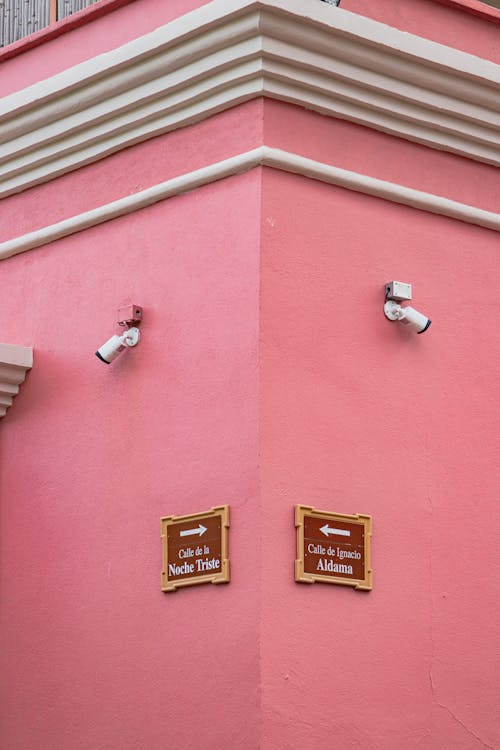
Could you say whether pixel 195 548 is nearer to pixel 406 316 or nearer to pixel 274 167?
pixel 406 316

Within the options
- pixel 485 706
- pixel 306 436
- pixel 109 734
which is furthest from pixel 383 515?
pixel 109 734

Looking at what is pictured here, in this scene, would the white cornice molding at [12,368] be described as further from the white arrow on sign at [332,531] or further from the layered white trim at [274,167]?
the white arrow on sign at [332,531]

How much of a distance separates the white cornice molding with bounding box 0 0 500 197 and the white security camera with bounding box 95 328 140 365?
102cm

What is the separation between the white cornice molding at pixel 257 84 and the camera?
784 centimetres

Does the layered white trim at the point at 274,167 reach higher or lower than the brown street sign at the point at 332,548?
higher

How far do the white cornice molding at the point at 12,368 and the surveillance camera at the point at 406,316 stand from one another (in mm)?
2001

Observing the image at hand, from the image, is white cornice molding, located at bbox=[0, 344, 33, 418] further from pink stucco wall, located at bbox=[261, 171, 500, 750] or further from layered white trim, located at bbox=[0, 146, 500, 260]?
pink stucco wall, located at bbox=[261, 171, 500, 750]

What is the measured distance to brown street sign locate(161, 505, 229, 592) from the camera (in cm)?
754

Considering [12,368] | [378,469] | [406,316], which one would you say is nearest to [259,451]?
[378,469]

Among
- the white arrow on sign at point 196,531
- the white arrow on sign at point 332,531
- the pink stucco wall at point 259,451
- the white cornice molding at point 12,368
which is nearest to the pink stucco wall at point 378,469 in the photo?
the pink stucco wall at point 259,451

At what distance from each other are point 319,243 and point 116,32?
164cm

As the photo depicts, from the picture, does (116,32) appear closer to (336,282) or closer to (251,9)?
(251,9)

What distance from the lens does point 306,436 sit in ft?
25.2

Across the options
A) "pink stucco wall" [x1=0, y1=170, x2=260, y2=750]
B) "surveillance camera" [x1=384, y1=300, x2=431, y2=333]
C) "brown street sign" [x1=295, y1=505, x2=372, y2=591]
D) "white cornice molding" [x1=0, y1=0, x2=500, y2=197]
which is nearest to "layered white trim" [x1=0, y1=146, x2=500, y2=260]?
"pink stucco wall" [x1=0, y1=170, x2=260, y2=750]
